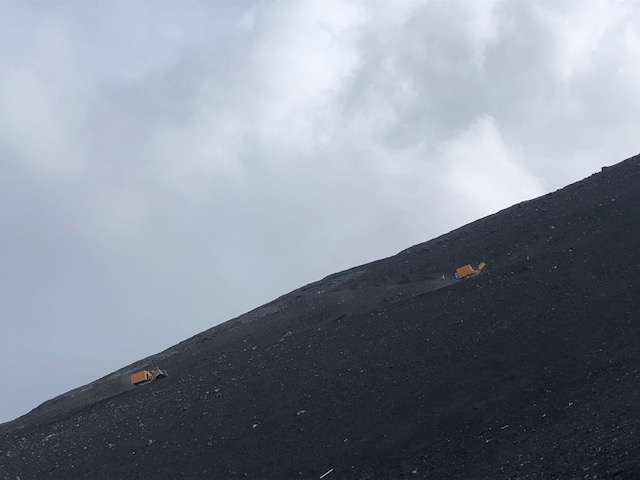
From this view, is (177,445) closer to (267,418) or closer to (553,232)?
(267,418)

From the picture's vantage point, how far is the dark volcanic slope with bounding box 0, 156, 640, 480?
21.5m

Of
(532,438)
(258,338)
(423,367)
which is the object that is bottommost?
(532,438)

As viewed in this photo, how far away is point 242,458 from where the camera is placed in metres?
25.0

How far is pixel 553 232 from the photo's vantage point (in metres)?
33.8

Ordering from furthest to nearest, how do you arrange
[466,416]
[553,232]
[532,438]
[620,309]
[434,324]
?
1. [553,232]
2. [434,324]
3. [620,309]
4. [466,416]
5. [532,438]

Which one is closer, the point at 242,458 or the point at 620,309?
the point at 242,458

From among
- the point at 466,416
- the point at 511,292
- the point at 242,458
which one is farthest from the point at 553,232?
the point at 242,458

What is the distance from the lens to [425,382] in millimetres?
26203

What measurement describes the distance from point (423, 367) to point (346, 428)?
129 inches

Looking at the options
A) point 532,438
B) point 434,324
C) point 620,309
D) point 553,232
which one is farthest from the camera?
point 553,232

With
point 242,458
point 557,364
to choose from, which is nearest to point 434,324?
point 557,364

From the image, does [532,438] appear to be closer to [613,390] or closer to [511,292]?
[613,390]

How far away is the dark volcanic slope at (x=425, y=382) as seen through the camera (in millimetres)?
21520

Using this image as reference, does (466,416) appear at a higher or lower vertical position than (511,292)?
lower
